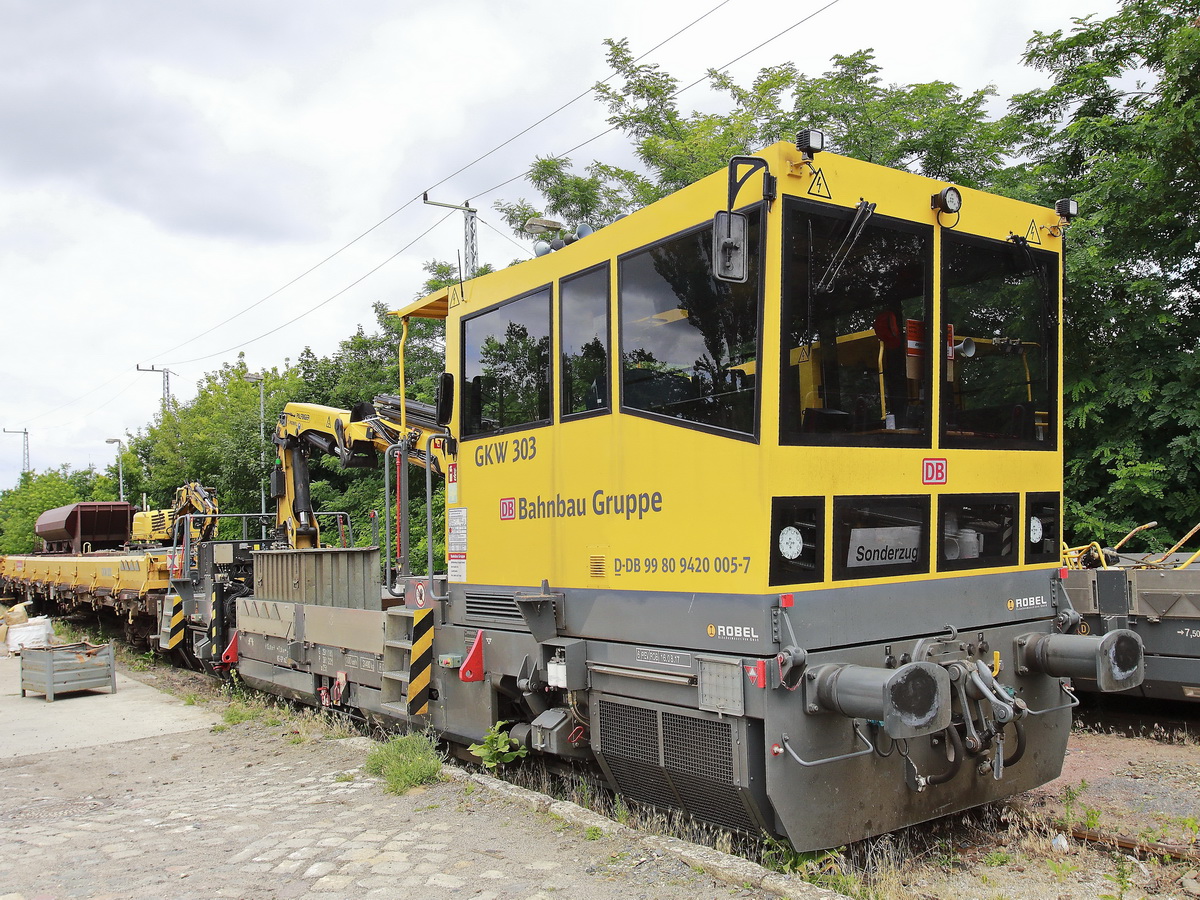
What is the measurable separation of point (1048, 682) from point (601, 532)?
2.98m

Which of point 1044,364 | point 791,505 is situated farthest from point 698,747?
point 1044,364

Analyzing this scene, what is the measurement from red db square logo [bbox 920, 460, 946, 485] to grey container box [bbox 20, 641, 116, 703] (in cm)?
1186

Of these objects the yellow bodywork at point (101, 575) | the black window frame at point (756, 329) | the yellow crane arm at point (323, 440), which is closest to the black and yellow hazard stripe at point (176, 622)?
the yellow bodywork at point (101, 575)

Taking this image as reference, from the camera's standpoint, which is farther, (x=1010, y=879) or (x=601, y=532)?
(x=601, y=532)

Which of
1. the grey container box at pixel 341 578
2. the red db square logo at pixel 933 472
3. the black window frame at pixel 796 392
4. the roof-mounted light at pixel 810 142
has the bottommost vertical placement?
the grey container box at pixel 341 578

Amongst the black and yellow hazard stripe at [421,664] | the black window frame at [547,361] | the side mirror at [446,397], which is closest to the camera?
the black window frame at [547,361]

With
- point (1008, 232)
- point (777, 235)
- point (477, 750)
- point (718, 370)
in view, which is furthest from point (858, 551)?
point (477, 750)

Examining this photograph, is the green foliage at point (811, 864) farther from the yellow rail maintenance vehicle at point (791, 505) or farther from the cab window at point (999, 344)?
the cab window at point (999, 344)

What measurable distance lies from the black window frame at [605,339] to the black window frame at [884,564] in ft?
5.01

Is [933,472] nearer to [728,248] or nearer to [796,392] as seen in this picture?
[796,392]

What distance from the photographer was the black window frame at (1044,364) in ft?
18.2

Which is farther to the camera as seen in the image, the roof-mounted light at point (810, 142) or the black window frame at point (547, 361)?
the black window frame at point (547, 361)

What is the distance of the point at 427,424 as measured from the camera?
9.54 m

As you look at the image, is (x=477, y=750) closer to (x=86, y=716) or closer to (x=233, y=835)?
(x=233, y=835)
